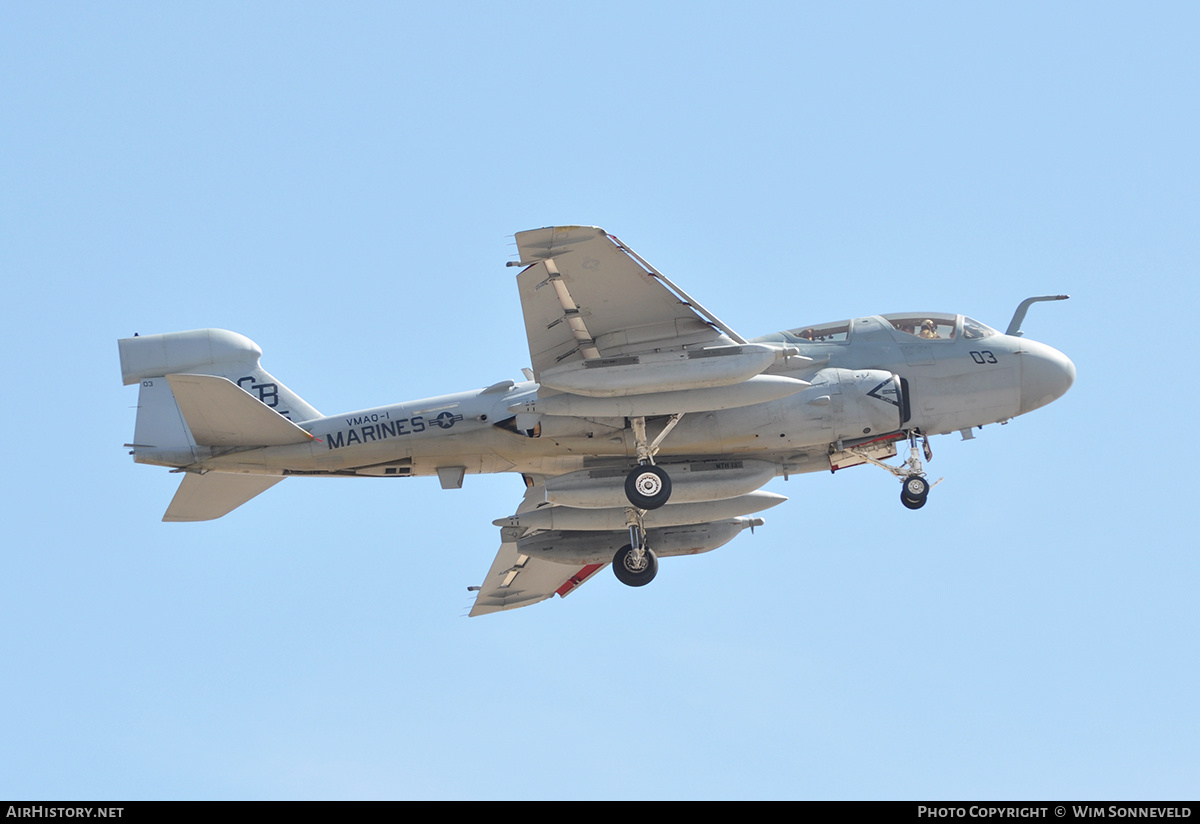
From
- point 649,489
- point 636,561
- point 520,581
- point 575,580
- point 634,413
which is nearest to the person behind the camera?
point 634,413

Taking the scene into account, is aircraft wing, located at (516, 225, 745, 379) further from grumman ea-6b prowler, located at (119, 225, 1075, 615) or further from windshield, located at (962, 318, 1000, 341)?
windshield, located at (962, 318, 1000, 341)

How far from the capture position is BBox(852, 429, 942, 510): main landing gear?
22484mm

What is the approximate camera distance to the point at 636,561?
76.9ft

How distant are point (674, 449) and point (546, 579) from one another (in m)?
6.62

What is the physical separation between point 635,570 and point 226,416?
7.83 m

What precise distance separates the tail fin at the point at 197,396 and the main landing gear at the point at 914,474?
10682mm

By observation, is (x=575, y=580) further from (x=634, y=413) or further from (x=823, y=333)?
(x=823, y=333)

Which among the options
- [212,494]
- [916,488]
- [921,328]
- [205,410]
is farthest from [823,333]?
[212,494]

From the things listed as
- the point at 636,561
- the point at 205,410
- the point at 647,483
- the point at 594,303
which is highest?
the point at 594,303

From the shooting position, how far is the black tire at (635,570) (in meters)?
23.5
